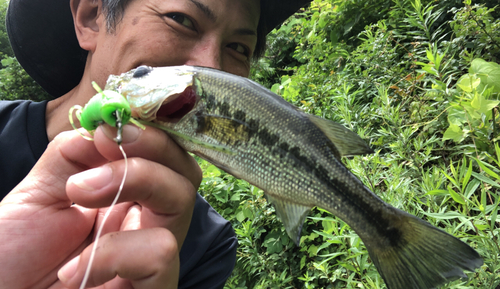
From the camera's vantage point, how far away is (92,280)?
826 millimetres

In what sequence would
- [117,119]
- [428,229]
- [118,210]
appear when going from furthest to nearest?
[118,210]
[428,229]
[117,119]

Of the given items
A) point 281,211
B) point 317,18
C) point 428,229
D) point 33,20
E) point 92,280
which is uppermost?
point 317,18

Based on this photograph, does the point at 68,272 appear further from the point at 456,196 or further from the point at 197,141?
the point at 456,196

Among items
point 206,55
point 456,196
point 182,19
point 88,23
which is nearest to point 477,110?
point 456,196

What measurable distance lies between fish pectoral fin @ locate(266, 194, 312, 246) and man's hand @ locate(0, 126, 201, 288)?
0.35 meters

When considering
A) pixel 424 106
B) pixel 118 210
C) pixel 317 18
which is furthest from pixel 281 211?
pixel 317 18

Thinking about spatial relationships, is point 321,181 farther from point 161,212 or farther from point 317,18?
point 317,18

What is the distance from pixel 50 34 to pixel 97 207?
7.03 feet

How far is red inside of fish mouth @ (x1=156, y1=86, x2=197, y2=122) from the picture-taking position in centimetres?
99

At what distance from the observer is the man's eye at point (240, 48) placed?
1739 millimetres

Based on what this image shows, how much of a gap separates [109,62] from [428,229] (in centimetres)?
175

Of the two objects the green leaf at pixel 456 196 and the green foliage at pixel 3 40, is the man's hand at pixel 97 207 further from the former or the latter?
the green foliage at pixel 3 40

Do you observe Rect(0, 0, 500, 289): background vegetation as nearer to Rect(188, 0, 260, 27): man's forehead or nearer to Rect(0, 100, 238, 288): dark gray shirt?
Rect(0, 100, 238, 288): dark gray shirt

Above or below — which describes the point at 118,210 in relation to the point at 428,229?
below
